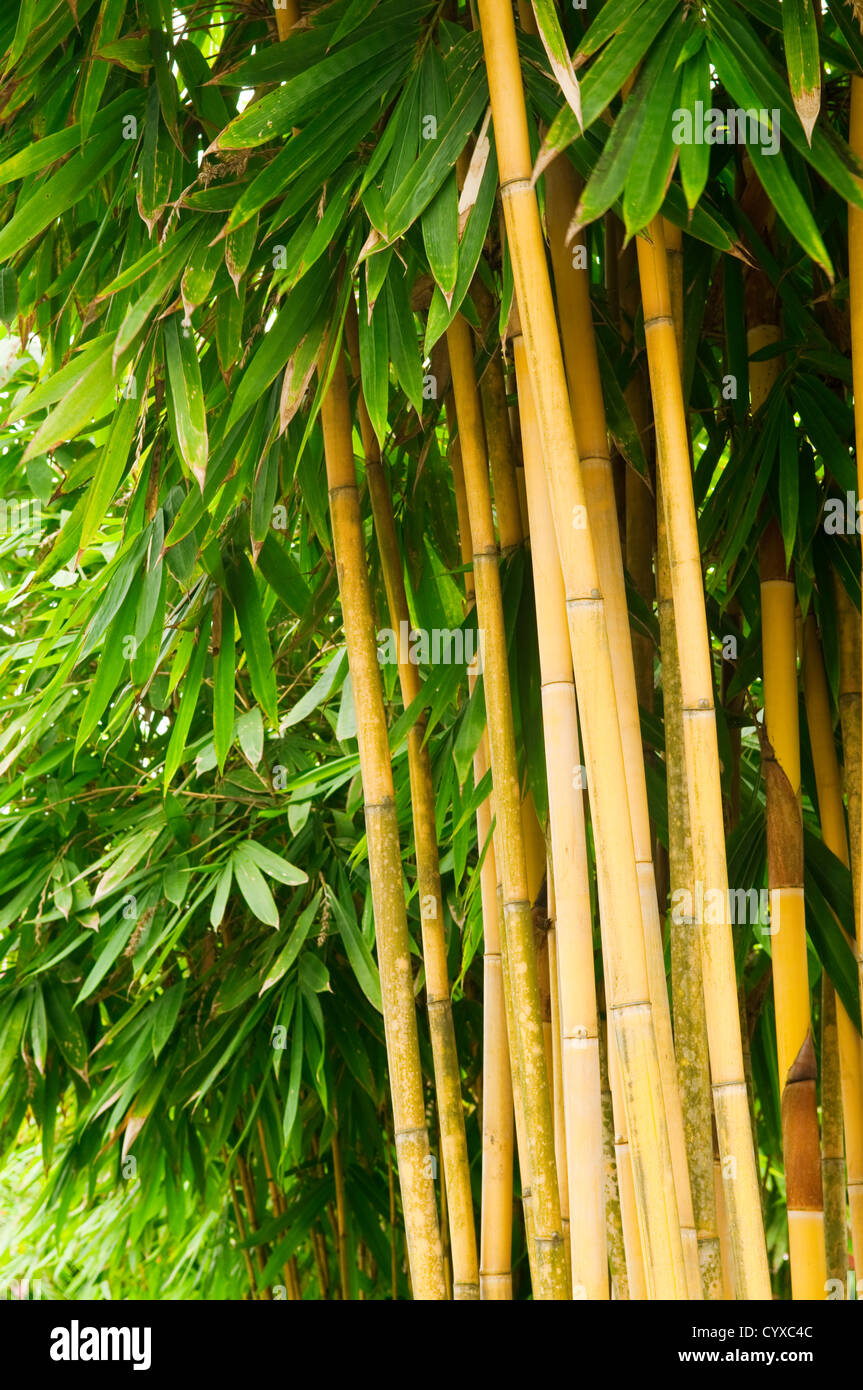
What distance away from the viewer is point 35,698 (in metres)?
2.10

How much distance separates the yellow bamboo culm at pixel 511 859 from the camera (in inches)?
42.5

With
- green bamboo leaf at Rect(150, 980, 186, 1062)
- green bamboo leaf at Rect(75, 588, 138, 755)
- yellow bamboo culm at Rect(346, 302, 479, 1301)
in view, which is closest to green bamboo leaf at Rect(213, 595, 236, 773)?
green bamboo leaf at Rect(75, 588, 138, 755)

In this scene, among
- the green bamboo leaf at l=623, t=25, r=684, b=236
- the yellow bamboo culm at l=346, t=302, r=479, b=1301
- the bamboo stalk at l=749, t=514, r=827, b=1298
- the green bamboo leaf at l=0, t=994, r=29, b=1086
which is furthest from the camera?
the green bamboo leaf at l=0, t=994, r=29, b=1086

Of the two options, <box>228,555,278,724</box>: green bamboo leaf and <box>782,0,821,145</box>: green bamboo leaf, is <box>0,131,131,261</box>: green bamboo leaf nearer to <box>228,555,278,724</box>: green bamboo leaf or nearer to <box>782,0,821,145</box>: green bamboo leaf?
<box>228,555,278,724</box>: green bamboo leaf

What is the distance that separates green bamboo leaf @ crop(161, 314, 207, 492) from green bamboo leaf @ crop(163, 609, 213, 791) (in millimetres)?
462

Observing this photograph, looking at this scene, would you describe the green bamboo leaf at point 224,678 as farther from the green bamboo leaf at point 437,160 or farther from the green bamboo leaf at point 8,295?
the green bamboo leaf at point 437,160

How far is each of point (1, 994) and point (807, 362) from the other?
1855mm

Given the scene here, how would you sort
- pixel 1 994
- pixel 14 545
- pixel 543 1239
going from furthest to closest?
pixel 14 545 < pixel 1 994 < pixel 543 1239

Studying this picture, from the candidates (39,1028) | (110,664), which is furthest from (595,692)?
(39,1028)

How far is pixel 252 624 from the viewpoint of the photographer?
1560mm

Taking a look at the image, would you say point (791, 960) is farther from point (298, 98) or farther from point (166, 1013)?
point (166, 1013)

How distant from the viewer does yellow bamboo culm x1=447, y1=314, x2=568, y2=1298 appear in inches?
42.5
